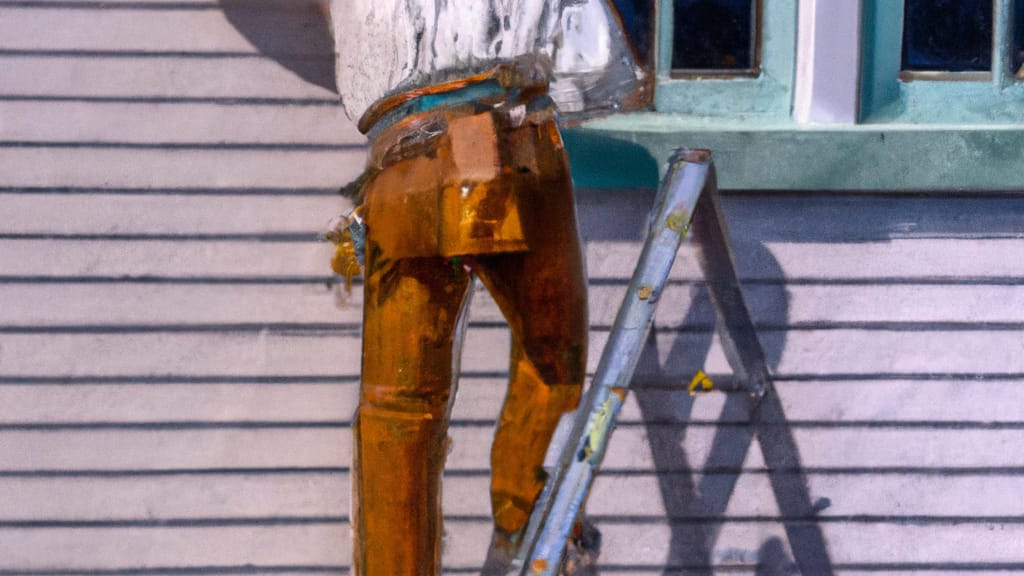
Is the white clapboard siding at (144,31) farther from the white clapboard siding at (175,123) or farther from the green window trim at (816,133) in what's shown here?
the green window trim at (816,133)

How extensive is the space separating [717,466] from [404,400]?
1004 mm

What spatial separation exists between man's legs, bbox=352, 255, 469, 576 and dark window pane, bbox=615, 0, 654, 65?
986 mm

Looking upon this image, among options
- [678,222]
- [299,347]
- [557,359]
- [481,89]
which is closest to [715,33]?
[678,222]

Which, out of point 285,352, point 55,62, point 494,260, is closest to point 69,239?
point 55,62

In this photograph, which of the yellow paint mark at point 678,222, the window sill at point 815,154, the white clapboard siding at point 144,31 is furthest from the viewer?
the white clapboard siding at point 144,31

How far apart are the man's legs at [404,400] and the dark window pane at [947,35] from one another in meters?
1.39

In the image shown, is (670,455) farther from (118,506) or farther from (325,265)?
(118,506)

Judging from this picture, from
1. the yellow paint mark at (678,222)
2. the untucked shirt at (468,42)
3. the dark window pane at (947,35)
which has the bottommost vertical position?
the yellow paint mark at (678,222)

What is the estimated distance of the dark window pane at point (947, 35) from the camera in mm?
2070

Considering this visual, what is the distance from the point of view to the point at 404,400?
134cm

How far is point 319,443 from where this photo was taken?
2039 mm

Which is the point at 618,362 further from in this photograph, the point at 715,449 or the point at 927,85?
the point at 927,85

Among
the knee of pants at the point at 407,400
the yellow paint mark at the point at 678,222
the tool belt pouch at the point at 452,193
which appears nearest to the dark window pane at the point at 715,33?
the yellow paint mark at the point at 678,222

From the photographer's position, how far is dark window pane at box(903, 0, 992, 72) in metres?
2.07
